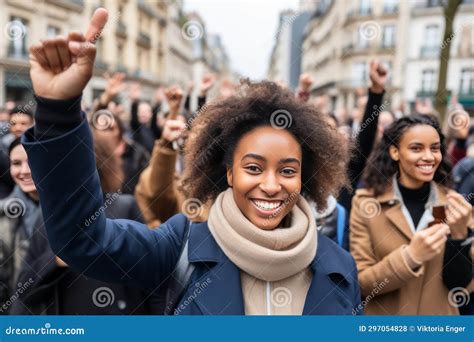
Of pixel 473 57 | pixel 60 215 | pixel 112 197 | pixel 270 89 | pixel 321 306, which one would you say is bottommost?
pixel 321 306

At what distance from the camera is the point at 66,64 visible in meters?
0.98

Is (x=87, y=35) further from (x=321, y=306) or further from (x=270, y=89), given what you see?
(x=321, y=306)

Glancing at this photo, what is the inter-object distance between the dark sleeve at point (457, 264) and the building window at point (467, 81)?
75.7 ft

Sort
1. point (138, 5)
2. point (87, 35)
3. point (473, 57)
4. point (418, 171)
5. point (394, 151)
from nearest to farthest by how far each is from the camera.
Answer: point (87, 35)
point (418, 171)
point (394, 151)
point (138, 5)
point (473, 57)

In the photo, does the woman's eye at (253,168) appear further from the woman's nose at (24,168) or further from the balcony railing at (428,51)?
the balcony railing at (428,51)

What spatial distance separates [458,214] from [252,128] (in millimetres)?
1017

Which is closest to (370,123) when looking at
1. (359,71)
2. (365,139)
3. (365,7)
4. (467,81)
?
(365,139)

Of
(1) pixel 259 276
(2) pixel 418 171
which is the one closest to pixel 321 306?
(1) pixel 259 276

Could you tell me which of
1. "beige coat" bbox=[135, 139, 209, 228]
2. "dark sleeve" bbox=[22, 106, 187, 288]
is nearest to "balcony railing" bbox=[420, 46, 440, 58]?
"beige coat" bbox=[135, 139, 209, 228]

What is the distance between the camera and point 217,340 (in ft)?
4.51

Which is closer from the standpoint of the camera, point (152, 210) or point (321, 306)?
point (321, 306)

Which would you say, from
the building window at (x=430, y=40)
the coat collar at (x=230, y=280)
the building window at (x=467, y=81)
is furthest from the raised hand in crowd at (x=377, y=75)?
the building window at (x=430, y=40)

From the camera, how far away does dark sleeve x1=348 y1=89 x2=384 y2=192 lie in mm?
2523

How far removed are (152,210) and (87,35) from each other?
4.99 feet
